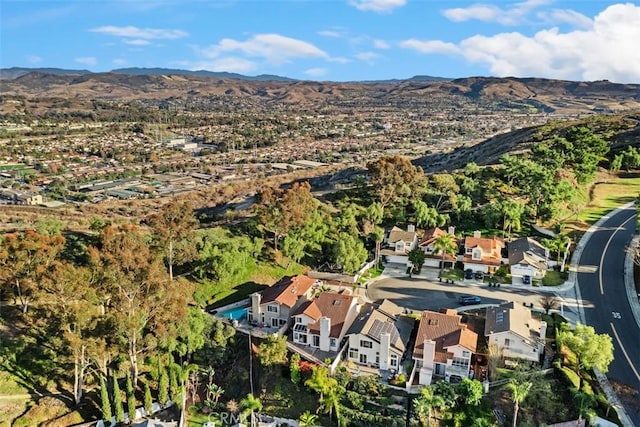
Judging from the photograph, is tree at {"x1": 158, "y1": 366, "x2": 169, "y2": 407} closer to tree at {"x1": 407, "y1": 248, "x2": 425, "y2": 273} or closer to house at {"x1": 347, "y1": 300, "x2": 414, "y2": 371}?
house at {"x1": 347, "y1": 300, "x2": 414, "y2": 371}

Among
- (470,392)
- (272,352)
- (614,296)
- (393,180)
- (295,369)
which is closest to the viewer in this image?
(470,392)

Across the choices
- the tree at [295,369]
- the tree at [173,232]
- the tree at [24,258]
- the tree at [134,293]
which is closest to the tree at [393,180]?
the tree at [173,232]

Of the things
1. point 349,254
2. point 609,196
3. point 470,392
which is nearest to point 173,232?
point 349,254

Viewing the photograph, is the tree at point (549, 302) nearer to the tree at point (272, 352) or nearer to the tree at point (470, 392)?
the tree at point (470, 392)

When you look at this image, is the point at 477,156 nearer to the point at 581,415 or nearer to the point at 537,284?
the point at 537,284

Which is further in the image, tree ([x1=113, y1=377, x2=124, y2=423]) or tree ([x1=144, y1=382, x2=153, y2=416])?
tree ([x1=144, y1=382, x2=153, y2=416])

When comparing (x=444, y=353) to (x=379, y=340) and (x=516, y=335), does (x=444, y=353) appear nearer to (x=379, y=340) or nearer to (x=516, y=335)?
(x=379, y=340)

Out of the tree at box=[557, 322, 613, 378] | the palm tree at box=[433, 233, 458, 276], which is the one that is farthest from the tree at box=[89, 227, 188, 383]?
the tree at box=[557, 322, 613, 378]
